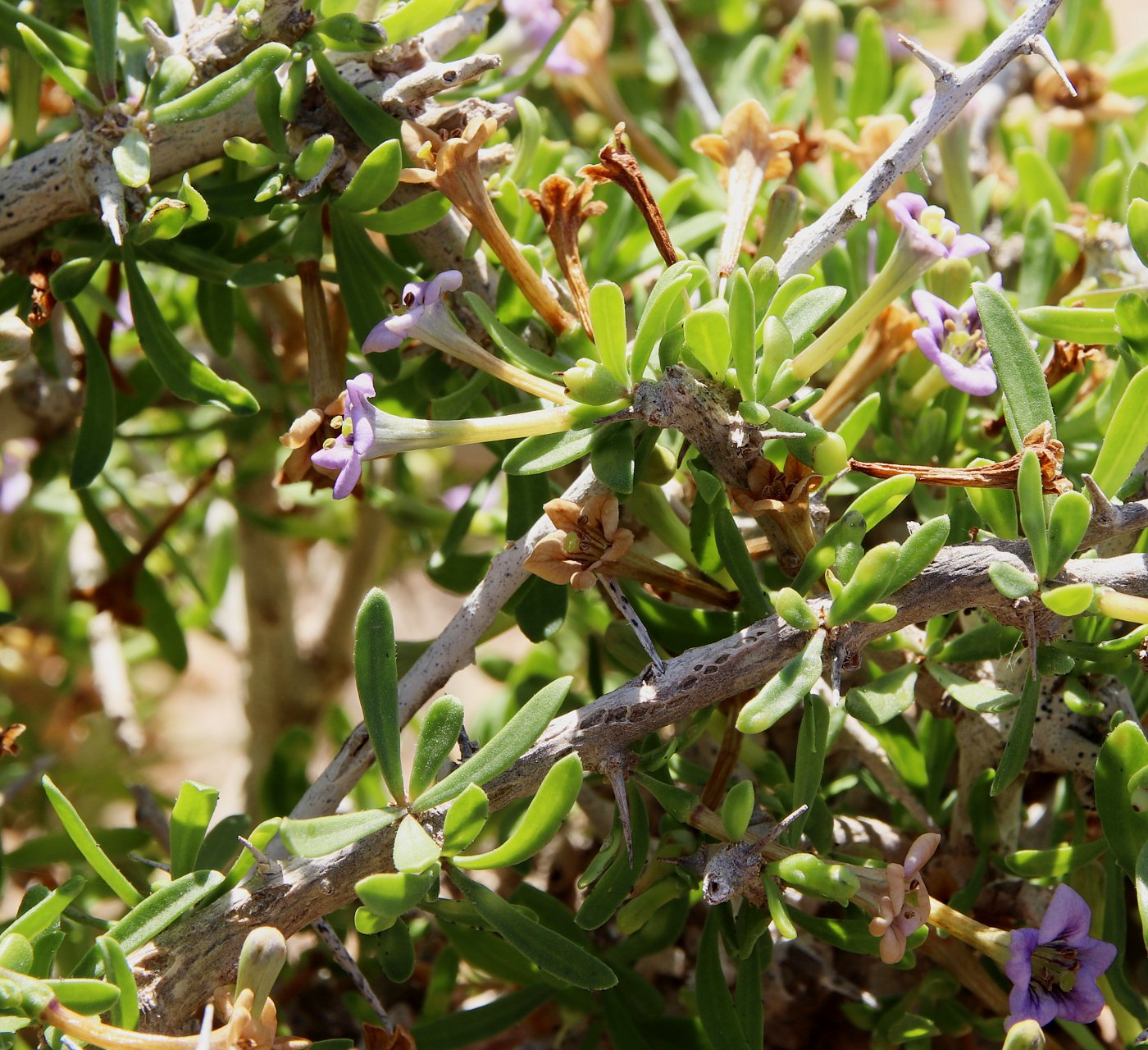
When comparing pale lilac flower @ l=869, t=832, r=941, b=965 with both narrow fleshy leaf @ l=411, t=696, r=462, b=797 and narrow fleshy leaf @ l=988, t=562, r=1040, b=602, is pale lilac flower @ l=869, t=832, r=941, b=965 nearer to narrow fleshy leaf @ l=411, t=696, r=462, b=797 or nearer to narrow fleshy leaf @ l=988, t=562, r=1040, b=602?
narrow fleshy leaf @ l=988, t=562, r=1040, b=602

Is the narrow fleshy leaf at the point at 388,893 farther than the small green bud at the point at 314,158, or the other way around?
the small green bud at the point at 314,158

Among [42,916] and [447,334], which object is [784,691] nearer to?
[447,334]

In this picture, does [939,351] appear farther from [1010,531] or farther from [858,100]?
[858,100]

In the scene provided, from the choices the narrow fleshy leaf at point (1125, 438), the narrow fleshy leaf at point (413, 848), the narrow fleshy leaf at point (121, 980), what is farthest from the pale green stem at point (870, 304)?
the narrow fleshy leaf at point (121, 980)

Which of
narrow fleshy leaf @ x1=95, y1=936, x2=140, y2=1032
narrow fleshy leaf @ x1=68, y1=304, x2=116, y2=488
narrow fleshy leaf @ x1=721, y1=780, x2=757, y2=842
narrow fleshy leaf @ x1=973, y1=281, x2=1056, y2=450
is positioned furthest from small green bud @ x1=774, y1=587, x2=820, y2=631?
narrow fleshy leaf @ x1=68, y1=304, x2=116, y2=488

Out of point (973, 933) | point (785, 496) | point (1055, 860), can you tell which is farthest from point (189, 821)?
point (1055, 860)

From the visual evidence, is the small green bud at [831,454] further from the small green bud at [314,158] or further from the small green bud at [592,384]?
the small green bud at [314,158]
